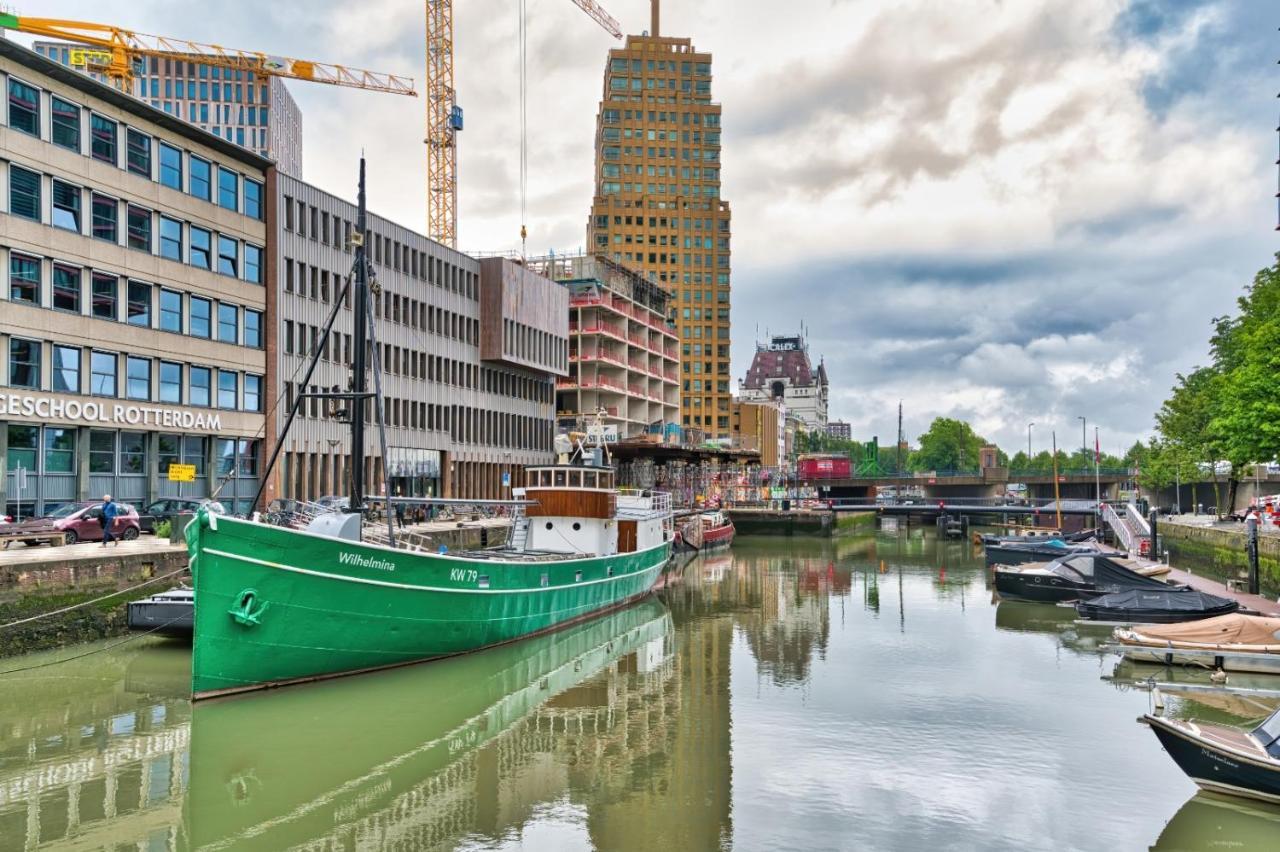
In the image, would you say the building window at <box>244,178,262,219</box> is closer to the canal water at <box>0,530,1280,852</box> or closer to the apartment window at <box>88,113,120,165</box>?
the apartment window at <box>88,113,120,165</box>

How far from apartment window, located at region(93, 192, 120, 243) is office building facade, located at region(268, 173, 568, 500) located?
1050cm

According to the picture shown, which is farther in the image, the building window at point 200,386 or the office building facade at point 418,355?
the office building facade at point 418,355

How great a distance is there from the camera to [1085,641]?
116 ft

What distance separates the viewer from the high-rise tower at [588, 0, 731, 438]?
15775 centimetres

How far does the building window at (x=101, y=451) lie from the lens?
1761 inches

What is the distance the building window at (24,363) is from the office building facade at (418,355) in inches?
439

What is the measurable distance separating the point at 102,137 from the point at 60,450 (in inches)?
567

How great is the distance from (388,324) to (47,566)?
38580 mm

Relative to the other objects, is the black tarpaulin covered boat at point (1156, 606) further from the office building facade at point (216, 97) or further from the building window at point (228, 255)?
the office building facade at point (216, 97)

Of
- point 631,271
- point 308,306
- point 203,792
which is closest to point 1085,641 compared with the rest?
point 203,792

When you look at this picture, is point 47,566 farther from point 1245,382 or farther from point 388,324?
point 1245,382

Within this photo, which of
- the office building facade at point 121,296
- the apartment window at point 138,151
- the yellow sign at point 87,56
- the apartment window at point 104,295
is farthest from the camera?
the yellow sign at point 87,56

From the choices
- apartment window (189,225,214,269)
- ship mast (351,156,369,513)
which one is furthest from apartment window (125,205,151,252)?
ship mast (351,156,369,513)

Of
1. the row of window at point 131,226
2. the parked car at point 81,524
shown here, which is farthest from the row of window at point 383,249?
the parked car at point 81,524
